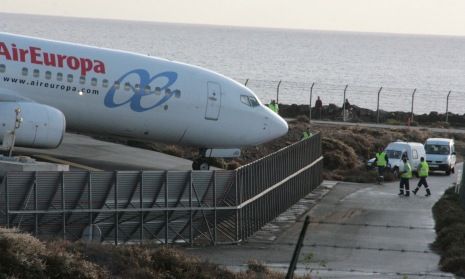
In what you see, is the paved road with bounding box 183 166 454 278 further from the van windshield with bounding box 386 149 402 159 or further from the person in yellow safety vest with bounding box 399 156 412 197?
the van windshield with bounding box 386 149 402 159

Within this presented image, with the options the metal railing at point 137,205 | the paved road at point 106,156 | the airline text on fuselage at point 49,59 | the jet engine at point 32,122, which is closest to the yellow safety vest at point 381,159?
the paved road at point 106,156

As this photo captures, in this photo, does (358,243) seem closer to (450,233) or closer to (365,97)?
(450,233)

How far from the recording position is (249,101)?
39688 mm

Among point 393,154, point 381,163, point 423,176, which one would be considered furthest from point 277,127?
point 393,154

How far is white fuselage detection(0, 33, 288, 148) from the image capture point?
3634cm

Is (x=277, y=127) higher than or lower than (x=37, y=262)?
higher

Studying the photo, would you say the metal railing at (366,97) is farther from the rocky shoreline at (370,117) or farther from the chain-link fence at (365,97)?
the rocky shoreline at (370,117)

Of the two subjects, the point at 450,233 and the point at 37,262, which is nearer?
the point at 37,262

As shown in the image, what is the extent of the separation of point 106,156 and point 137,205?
13582mm

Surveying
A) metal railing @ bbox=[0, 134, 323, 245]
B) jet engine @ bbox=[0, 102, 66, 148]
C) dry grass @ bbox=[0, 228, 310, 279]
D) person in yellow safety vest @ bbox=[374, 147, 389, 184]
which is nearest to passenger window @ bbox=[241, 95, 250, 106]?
metal railing @ bbox=[0, 134, 323, 245]

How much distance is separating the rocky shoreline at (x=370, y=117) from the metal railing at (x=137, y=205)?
40822mm

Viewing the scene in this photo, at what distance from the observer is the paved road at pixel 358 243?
2762cm

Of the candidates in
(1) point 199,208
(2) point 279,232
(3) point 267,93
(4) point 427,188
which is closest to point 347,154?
(4) point 427,188

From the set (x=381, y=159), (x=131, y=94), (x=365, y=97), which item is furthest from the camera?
(x=365, y=97)
